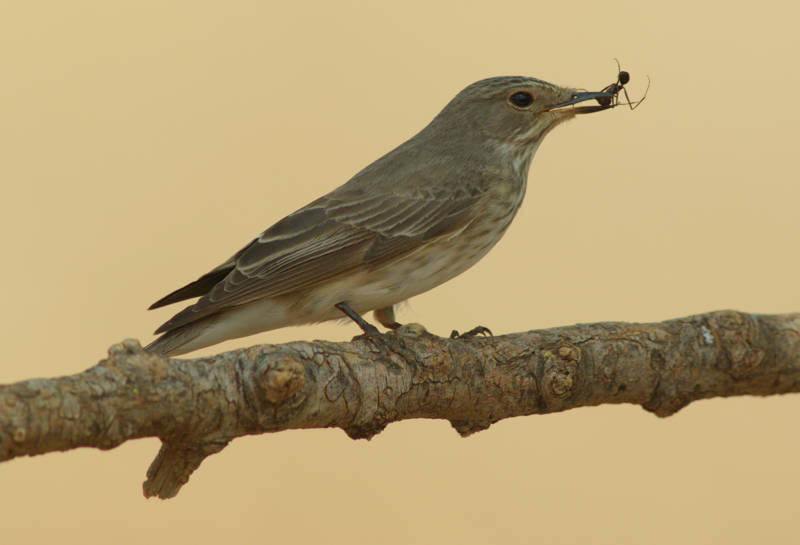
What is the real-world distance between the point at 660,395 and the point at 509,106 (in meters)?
2.01

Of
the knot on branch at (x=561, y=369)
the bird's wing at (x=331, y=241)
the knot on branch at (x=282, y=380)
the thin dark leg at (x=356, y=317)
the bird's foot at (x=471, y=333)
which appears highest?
the bird's wing at (x=331, y=241)

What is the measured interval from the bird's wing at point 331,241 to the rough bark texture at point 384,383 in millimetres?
691

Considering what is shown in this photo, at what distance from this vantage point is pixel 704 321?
209 inches

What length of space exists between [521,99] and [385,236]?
1373 millimetres

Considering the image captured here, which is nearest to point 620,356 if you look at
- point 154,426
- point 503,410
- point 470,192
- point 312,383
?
point 503,410

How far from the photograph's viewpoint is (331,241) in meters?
5.41

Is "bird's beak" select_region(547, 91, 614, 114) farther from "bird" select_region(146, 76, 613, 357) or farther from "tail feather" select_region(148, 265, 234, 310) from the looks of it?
"tail feather" select_region(148, 265, 234, 310)

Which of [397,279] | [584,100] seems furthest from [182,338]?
[584,100]

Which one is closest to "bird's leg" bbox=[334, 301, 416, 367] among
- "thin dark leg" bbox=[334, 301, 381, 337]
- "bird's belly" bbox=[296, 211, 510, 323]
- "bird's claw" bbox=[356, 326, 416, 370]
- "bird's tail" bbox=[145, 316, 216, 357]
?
"bird's claw" bbox=[356, 326, 416, 370]

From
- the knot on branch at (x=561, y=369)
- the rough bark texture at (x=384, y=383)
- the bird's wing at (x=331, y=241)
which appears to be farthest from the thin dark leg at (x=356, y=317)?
the knot on branch at (x=561, y=369)

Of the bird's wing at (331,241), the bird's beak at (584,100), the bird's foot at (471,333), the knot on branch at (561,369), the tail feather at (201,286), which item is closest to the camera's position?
the knot on branch at (561,369)

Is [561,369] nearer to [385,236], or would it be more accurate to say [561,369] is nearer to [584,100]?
[385,236]

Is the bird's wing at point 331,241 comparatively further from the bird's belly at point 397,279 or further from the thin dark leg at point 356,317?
the thin dark leg at point 356,317

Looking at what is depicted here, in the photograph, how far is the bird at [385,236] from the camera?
5242 millimetres
